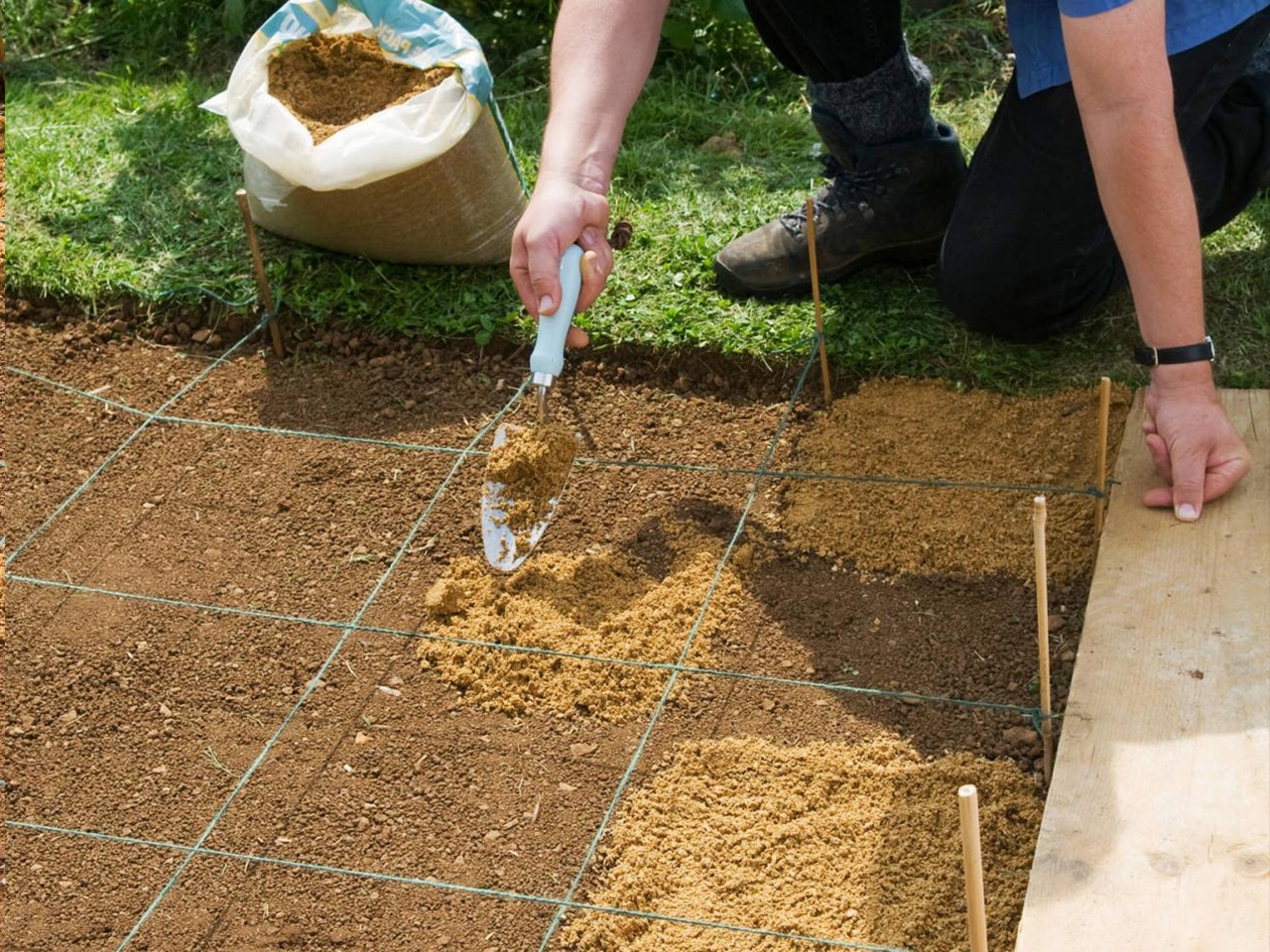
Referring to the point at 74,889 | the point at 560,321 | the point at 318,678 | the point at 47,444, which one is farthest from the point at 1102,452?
the point at 47,444

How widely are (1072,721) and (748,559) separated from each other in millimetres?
695

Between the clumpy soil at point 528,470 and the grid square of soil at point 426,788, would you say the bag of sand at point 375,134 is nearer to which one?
the clumpy soil at point 528,470

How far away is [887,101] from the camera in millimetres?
3068

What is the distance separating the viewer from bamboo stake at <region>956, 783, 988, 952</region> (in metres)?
1.26

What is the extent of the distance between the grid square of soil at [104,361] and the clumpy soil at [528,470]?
3.50 feet

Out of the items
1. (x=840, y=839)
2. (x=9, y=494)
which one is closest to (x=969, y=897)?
(x=840, y=839)

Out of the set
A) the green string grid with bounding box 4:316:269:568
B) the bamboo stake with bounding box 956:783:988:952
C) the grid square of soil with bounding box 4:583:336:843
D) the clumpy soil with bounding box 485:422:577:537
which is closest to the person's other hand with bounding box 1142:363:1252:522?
the clumpy soil with bounding box 485:422:577:537

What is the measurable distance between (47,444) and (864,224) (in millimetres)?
1812

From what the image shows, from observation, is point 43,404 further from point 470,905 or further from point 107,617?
point 470,905

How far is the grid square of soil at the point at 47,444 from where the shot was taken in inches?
112

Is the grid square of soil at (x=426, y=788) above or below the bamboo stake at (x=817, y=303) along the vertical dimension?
below

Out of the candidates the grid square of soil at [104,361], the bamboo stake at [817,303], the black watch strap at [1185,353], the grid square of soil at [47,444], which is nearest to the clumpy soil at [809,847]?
the black watch strap at [1185,353]

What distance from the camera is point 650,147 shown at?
3.68 meters

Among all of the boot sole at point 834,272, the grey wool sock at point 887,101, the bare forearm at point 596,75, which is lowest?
the boot sole at point 834,272
